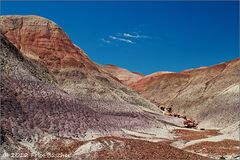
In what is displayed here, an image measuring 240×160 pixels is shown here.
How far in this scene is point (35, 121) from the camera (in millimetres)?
37656

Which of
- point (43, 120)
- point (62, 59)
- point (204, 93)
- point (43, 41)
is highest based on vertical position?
point (43, 41)

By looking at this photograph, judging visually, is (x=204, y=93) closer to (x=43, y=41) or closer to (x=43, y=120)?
(x=43, y=41)

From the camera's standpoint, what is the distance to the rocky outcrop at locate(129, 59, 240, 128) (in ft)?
246

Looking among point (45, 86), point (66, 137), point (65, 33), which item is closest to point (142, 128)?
point (45, 86)

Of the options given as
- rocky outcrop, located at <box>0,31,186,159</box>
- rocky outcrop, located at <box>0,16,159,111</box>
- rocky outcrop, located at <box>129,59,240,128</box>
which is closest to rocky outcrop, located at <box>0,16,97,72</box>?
rocky outcrop, located at <box>0,16,159,111</box>

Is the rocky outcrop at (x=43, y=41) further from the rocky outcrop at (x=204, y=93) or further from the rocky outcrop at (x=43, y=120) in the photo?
the rocky outcrop at (x=204, y=93)

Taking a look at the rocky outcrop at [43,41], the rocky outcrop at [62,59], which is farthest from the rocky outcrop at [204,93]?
the rocky outcrop at [43,41]

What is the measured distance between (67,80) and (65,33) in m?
19.6

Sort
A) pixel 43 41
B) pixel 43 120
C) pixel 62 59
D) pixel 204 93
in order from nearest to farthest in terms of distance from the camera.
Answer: pixel 43 120
pixel 62 59
pixel 43 41
pixel 204 93

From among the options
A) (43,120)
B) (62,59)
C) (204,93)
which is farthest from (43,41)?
(43,120)

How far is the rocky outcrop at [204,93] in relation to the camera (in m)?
75.0

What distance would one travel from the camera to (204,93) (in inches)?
3728

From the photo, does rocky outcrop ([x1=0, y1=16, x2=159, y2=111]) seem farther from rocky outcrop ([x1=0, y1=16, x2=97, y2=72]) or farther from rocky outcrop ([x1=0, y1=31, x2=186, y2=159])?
rocky outcrop ([x1=0, y1=31, x2=186, y2=159])

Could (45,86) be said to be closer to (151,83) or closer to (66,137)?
(66,137)
